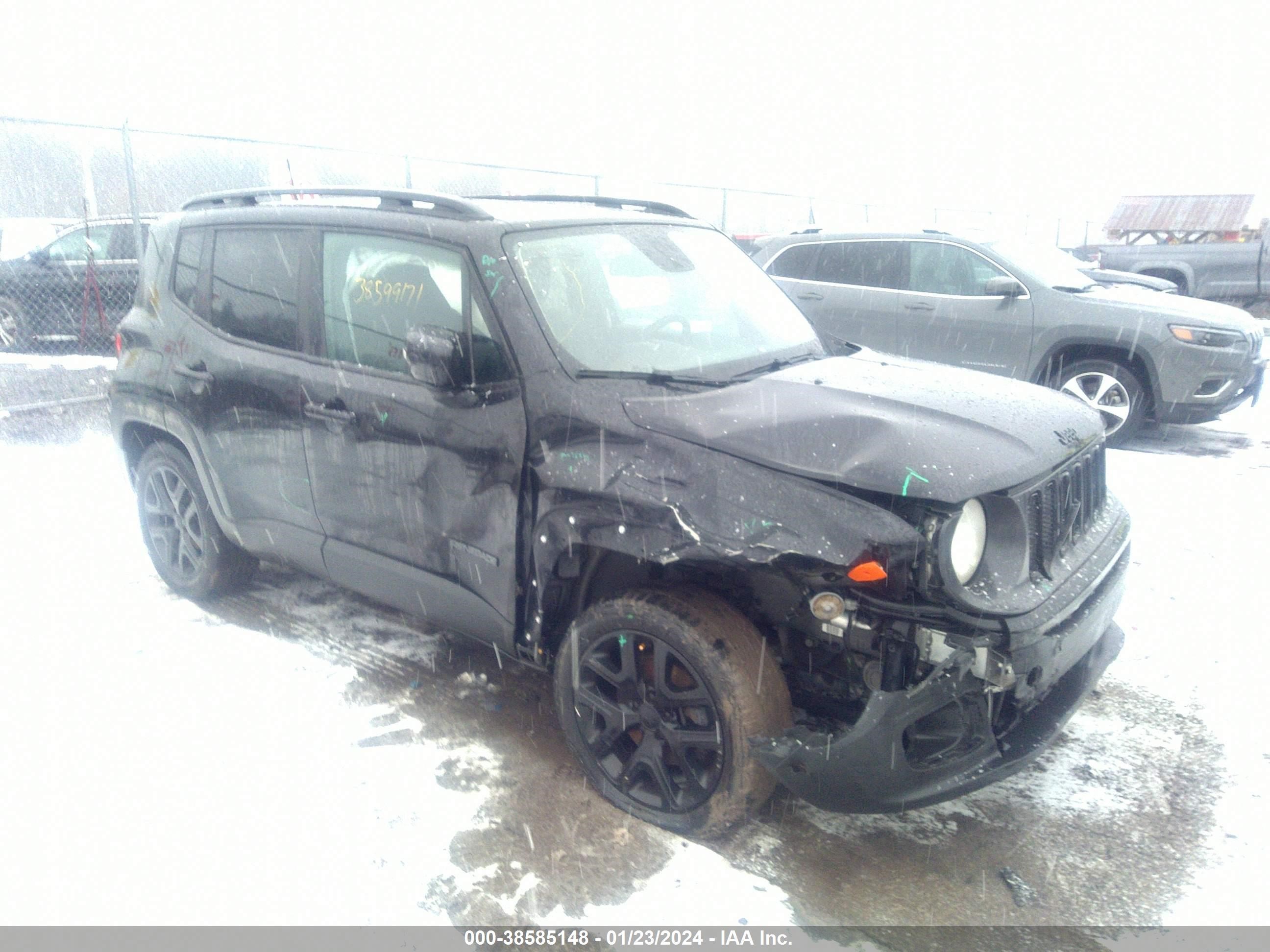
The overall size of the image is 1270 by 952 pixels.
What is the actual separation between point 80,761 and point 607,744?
184 centimetres

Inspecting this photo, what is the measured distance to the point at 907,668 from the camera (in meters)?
2.51

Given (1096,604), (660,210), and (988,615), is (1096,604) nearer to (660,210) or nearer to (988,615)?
(988,615)

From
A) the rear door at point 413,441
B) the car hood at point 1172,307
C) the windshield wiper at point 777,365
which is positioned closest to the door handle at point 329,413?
the rear door at point 413,441

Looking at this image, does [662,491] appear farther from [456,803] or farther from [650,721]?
[456,803]

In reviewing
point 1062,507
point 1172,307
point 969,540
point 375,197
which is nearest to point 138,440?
point 375,197

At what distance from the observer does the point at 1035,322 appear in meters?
7.73

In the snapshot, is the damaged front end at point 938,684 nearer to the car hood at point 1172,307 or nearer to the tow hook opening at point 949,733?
the tow hook opening at point 949,733

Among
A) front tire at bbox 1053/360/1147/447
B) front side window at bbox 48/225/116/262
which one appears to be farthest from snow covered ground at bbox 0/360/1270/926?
front side window at bbox 48/225/116/262

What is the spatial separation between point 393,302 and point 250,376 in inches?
34.0

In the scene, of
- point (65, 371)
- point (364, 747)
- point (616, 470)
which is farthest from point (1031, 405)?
point (65, 371)

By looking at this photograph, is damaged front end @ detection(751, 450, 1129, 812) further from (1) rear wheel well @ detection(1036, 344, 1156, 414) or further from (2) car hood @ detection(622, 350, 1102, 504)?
(1) rear wheel well @ detection(1036, 344, 1156, 414)

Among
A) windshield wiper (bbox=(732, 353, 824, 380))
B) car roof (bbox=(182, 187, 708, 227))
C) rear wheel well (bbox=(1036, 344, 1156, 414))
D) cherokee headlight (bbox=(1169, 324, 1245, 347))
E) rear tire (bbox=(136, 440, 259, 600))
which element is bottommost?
rear tire (bbox=(136, 440, 259, 600))

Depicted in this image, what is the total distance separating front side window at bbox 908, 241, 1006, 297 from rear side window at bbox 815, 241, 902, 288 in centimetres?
15

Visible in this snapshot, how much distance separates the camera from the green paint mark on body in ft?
7.99
